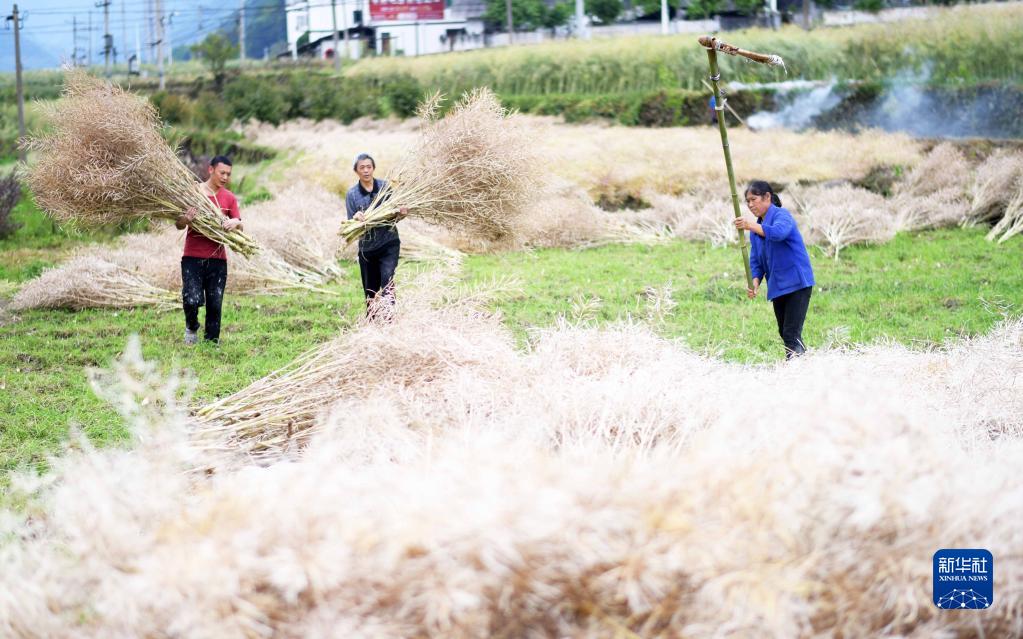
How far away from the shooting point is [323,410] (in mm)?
4660

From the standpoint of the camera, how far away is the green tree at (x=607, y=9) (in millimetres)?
50156

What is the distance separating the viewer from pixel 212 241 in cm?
857

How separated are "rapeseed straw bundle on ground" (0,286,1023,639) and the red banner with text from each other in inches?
2290

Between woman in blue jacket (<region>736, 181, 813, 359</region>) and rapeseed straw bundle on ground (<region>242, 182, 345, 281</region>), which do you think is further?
rapeseed straw bundle on ground (<region>242, 182, 345, 281</region>)

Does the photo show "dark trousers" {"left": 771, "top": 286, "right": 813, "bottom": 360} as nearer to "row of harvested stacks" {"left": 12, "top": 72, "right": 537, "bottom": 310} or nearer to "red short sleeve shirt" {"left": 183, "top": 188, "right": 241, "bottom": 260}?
"row of harvested stacks" {"left": 12, "top": 72, "right": 537, "bottom": 310}

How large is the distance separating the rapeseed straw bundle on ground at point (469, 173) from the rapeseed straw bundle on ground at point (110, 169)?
159 cm

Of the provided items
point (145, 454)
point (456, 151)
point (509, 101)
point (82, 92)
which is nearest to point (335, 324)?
point (456, 151)

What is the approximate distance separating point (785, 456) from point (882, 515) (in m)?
0.28

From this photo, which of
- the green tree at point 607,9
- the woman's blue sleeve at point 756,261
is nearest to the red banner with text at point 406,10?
the green tree at point 607,9

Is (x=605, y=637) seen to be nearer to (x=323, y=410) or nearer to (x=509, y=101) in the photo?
(x=323, y=410)

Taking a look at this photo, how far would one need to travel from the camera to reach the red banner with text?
58312 millimetres

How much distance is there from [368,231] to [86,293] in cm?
421

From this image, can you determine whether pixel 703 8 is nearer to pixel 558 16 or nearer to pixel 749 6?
pixel 749 6

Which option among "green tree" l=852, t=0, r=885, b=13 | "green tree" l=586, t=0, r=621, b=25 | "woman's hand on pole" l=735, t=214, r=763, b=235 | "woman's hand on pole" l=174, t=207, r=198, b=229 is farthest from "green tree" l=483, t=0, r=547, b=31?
"woman's hand on pole" l=735, t=214, r=763, b=235
